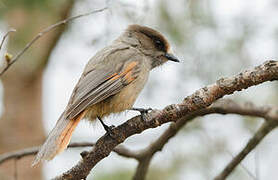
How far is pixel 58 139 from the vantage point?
3.91 m

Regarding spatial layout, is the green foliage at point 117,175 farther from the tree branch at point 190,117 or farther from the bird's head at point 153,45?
the tree branch at point 190,117

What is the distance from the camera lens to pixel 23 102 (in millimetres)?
8219

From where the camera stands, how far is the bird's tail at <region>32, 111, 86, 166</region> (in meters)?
3.73

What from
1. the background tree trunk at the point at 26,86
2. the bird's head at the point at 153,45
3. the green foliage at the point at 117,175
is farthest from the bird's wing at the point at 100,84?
the green foliage at the point at 117,175

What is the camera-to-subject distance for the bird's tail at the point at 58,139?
373cm

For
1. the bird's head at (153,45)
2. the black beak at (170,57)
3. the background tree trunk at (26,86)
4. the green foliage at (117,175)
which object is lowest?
the green foliage at (117,175)

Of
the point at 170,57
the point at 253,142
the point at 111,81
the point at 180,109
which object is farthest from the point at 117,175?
the point at 180,109

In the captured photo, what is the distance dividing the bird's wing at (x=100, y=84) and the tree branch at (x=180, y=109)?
1.88ft

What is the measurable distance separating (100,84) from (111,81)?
0.13 m

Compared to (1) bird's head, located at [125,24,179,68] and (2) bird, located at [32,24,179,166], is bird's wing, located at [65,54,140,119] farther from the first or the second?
(1) bird's head, located at [125,24,179,68]

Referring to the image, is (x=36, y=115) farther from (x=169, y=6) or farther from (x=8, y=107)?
(x=169, y=6)

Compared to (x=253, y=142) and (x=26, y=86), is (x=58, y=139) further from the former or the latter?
(x=26, y=86)

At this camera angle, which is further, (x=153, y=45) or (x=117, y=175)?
(x=117, y=175)

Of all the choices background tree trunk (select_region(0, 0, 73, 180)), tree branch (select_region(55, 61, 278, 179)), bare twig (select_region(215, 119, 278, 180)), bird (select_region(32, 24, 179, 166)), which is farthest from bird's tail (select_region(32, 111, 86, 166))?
background tree trunk (select_region(0, 0, 73, 180))
